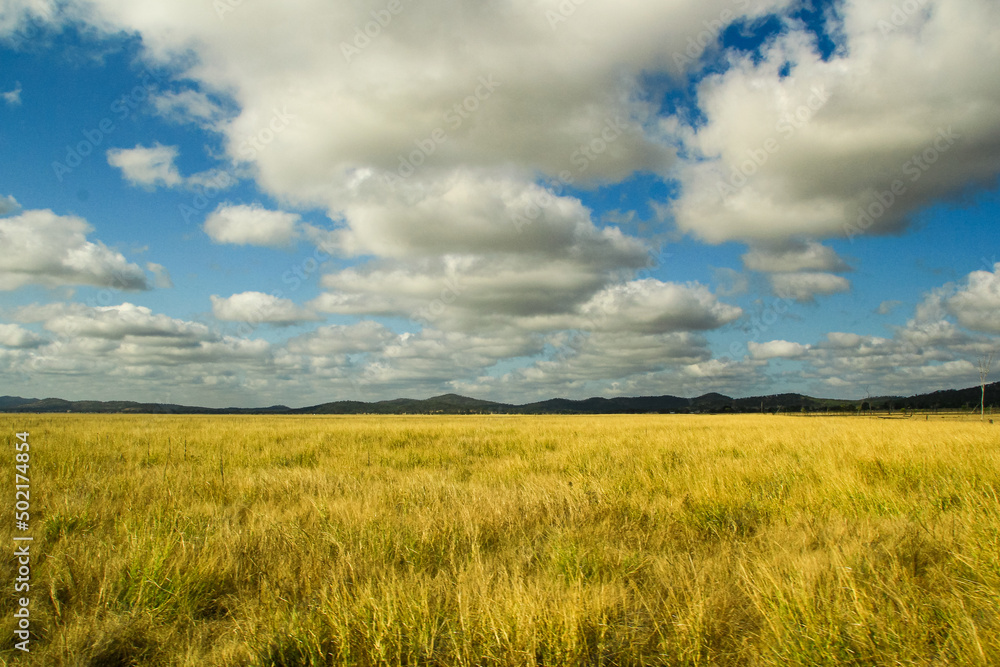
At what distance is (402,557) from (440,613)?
125cm

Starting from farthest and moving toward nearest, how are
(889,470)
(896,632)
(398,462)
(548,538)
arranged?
(398,462) < (889,470) < (548,538) < (896,632)

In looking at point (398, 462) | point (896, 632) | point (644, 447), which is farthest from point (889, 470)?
point (398, 462)

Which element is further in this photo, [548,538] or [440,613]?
[548,538]

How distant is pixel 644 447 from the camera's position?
13.0 m

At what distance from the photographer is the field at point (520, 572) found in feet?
8.87

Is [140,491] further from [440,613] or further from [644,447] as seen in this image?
[644,447]

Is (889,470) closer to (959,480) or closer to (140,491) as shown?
(959,480)

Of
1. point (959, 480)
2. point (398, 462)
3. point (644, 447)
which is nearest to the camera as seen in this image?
point (959, 480)

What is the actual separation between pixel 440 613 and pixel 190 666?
1.36m

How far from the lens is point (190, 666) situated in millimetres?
2605

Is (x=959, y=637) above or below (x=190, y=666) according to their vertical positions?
above

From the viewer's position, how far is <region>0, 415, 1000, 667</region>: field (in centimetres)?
270

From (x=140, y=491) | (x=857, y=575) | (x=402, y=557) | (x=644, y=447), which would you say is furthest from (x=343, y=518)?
(x=644, y=447)

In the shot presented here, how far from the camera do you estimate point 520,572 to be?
366 cm
